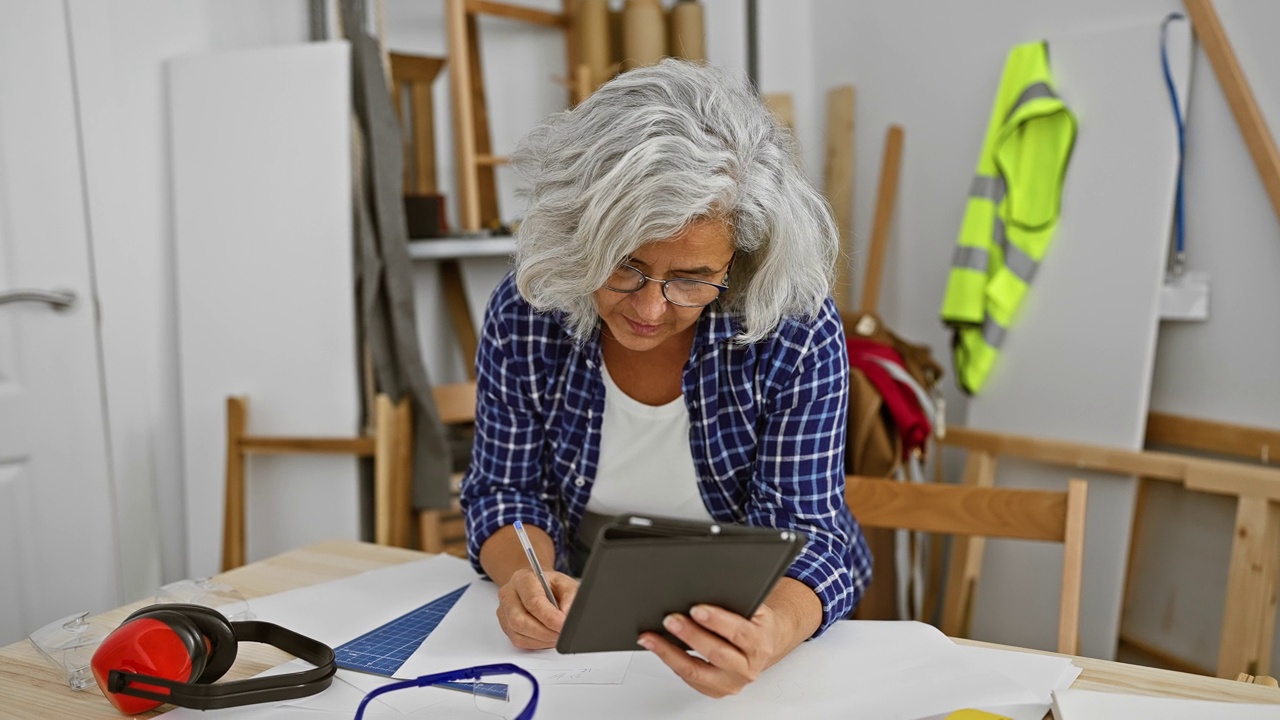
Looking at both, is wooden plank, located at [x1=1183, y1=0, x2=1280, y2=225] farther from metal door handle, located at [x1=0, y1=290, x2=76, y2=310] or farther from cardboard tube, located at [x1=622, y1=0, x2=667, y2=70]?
metal door handle, located at [x1=0, y1=290, x2=76, y2=310]

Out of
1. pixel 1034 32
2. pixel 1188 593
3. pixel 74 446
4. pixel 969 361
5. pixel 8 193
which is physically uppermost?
pixel 1034 32

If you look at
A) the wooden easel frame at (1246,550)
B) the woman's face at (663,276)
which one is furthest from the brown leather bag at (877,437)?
the woman's face at (663,276)

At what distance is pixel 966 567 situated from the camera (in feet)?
8.00

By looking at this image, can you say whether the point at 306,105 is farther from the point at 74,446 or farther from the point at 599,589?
the point at 599,589

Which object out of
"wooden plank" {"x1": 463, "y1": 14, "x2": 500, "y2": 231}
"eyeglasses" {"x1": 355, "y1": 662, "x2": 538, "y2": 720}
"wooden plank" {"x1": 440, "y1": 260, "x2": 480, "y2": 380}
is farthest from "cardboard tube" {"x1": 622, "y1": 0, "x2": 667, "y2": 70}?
"eyeglasses" {"x1": 355, "y1": 662, "x2": 538, "y2": 720}

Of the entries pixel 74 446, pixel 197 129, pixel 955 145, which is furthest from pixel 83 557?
pixel 955 145

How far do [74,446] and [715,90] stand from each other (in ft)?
6.90

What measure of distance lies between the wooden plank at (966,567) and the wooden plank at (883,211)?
2.21 feet

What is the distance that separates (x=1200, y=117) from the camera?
87.6 inches

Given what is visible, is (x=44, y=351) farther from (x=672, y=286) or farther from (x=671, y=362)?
(x=672, y=286)

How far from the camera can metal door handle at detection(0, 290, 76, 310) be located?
2393 mm

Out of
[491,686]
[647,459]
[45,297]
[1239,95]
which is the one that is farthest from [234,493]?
[1239,95]

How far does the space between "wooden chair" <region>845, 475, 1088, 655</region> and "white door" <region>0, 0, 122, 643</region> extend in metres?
2.01

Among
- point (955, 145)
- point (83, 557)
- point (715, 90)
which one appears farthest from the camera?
point (955, 145)
